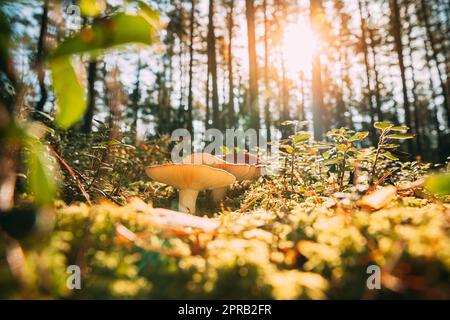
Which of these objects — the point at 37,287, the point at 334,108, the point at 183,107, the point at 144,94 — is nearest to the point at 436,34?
the point at 334,108

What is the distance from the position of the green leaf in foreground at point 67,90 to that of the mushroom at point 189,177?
2181mm

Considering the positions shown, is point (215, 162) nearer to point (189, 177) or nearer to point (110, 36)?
point (189, 177)

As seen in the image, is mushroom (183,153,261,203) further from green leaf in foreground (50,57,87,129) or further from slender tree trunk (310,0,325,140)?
slender tree trunk (310,0,325,140)

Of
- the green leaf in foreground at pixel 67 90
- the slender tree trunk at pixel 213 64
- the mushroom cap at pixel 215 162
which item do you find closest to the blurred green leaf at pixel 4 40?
the green leaf in foreground at pixel 67 90

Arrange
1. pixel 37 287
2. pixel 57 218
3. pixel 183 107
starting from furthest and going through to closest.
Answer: pixel 183 107, pixel 57 218, pixel 37 287

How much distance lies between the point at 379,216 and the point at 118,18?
4.65ft

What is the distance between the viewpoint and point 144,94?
2720 cm

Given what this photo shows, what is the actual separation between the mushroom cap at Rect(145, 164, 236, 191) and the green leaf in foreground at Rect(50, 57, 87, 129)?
2.19 meters

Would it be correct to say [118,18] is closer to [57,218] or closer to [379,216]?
[57,218]

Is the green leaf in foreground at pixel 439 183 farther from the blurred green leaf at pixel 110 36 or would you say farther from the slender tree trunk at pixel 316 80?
the slender tree trunk at pixel 316 80

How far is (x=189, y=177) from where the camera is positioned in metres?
3.14

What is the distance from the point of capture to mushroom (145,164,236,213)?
2.92 meters

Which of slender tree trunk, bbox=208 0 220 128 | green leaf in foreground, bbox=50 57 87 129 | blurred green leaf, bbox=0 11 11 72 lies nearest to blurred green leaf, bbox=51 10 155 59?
green leaf in foreground, bbox=50 57 87 129

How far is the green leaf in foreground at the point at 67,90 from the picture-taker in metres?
0.59
